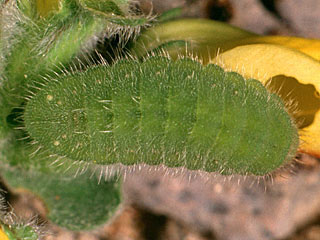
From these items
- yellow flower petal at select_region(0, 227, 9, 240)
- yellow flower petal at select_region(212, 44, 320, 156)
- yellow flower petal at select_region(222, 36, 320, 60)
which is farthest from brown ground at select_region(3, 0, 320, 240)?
yellow flower petal at select_region(0, 227, 9, 240)

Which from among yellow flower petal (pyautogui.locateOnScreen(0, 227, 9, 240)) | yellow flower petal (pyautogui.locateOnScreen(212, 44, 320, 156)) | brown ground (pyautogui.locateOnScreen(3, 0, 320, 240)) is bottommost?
brown ground (pyautogui.locateOnScreen(3, 0, 320, 240))

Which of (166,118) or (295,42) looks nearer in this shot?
(166,118)

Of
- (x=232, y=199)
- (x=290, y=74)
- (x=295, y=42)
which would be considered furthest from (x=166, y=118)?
(x=232, y=199)

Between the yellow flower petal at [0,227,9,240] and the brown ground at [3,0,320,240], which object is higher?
the yellow flower petal at [0,227,9,240]

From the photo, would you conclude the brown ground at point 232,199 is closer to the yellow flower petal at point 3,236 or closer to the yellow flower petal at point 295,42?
the yellow flower petal at point 295,42

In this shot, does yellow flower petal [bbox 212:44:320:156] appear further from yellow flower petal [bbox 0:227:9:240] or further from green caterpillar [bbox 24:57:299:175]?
yellow flower petal [bbox 0:227:9:240]

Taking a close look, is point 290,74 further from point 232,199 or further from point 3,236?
point 232,199

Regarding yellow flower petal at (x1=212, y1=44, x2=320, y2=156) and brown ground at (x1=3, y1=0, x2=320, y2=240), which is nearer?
yellow flower petal at (x1=212, y1=44, x2=320, y2=156)
